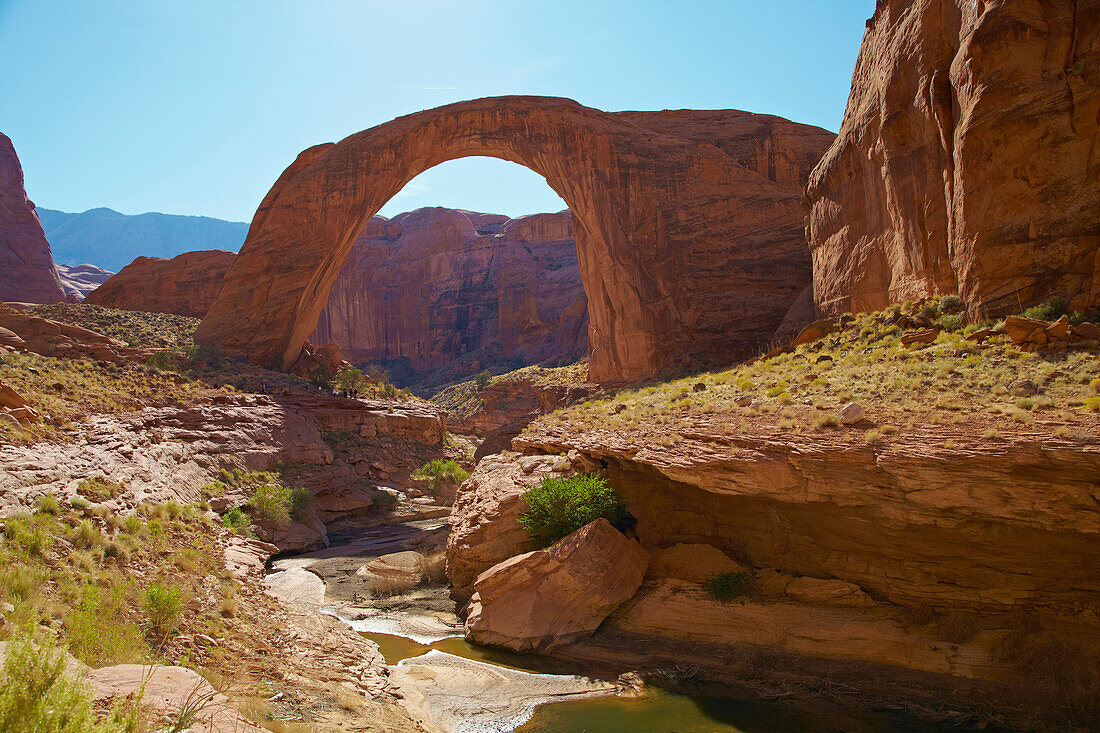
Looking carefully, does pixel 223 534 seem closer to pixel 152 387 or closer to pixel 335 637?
pixel 335 637

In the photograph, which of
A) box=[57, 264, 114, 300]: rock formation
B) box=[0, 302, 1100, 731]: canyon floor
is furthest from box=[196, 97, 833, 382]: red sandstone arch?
box=[57, 264, 114, 300]: rock formation

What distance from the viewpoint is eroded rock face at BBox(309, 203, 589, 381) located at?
6303 centimetres

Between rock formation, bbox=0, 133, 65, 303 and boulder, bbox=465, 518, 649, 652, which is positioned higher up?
rock formation, bbox=0, 133, 65, 303

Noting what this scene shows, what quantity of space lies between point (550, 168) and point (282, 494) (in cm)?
1970

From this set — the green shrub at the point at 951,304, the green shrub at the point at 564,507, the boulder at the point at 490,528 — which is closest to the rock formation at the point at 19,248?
the boulder at the point at 490,528

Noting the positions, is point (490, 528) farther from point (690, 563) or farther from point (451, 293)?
point (451, 293)

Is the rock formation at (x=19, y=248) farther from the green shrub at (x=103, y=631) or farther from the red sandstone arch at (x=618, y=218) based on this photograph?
the green shrub at (x=103, y=631)

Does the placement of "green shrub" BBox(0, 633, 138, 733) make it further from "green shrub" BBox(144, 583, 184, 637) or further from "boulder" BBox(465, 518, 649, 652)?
"boulder" BBox(465, 518, 649, 652)

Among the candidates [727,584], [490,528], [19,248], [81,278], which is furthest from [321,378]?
[81,278]

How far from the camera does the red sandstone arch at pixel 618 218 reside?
86.6 feet

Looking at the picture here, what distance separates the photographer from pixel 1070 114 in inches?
452

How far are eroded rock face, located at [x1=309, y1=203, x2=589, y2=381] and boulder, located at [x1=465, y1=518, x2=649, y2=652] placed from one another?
49030 mm

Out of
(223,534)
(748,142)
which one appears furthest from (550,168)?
(223,534)

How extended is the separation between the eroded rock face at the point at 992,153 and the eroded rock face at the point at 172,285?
1529 inches
